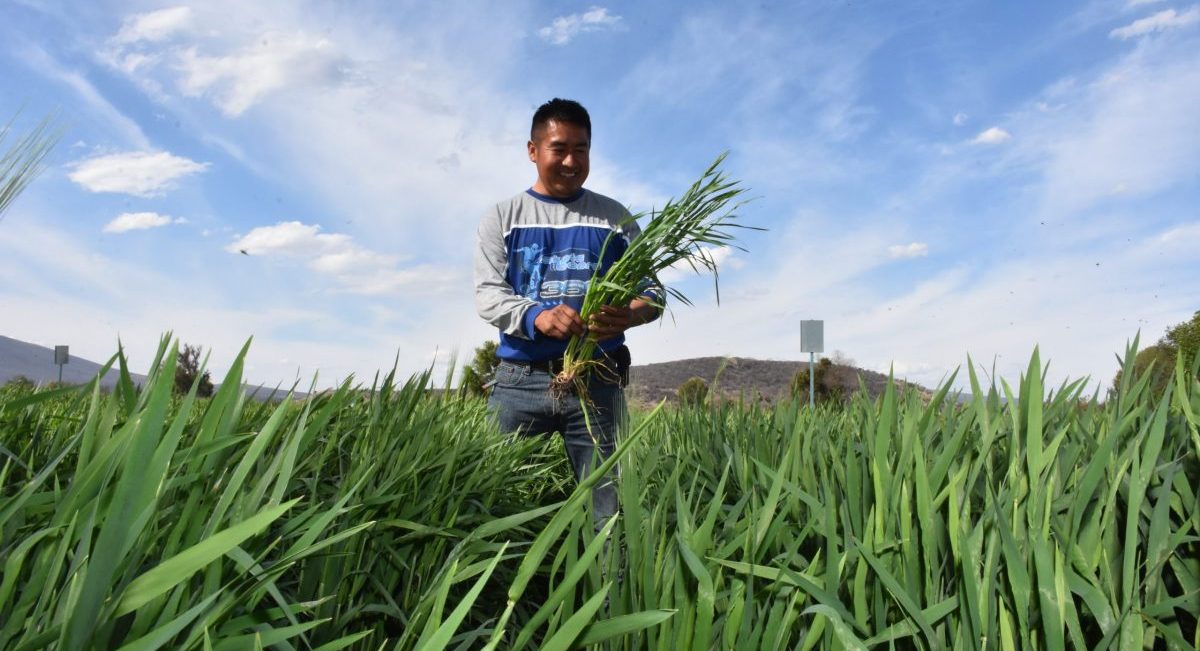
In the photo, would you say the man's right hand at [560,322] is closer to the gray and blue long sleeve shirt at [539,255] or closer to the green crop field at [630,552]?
the gray and blue long sleeve shirt at [539,255]

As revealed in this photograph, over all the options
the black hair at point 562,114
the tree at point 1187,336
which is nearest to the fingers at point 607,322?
the black hair at point 562,114

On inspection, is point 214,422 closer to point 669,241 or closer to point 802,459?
point 802,459

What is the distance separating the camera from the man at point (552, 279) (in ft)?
8.42

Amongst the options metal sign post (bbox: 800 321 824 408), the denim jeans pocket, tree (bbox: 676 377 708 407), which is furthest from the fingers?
metal sign post (bbox: 800 321 824 408)

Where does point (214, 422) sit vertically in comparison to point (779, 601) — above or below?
above

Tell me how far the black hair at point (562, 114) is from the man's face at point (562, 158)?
21 mm

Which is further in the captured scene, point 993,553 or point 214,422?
point 993,553

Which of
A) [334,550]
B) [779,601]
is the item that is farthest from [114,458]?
[779,601]

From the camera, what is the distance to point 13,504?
0.79m

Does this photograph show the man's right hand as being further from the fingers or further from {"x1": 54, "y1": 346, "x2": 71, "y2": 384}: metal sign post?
{"x1": 54, "y1": 346, "x2": 71, "y2": 384}: metal sign post

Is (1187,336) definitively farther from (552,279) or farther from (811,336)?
(552,279)

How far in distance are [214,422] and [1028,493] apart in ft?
3.65

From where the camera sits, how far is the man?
101 inches

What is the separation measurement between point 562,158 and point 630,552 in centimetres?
192
